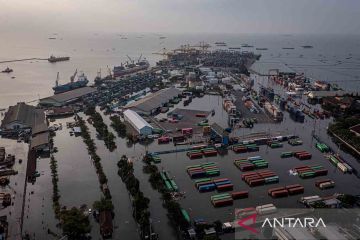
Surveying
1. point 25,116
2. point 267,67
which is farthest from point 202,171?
point 267,67

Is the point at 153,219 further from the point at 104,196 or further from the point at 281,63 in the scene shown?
the point at 281,63

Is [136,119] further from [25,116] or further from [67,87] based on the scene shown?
[67,87]

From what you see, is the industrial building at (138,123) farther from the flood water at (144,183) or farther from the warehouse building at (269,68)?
the warehouse building at (269,68)

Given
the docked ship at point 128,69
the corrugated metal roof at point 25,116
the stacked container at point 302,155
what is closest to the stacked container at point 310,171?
the stacked container at point 302,155

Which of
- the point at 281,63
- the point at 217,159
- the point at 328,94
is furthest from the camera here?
the point at 281,63

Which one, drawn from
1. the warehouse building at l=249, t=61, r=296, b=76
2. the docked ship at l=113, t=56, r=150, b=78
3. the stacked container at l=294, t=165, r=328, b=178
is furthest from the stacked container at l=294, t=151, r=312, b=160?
the docked ship at l=113, t=56, r=150, b=78

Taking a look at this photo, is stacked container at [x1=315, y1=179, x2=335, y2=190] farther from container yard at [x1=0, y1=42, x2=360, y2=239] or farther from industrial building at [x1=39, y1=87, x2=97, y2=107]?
industrial building at [x1=39, y1=87, x2=97, y2=107]

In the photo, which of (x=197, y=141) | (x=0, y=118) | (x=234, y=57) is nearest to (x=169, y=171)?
(x=197, y=141)
